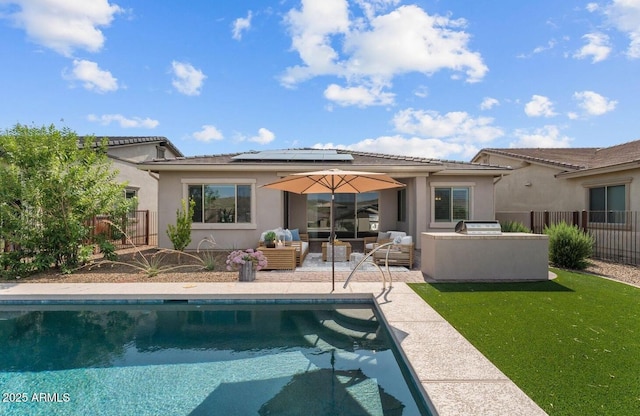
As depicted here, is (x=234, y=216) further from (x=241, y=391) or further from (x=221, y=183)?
(x=241, y=391)

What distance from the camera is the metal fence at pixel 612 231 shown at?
11.5m

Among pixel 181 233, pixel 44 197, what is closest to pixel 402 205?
pixel 181 233

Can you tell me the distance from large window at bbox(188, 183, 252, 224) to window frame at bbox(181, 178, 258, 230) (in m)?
0.10

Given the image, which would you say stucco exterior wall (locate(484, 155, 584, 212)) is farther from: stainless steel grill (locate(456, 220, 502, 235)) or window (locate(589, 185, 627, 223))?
stainless steel grill (locate(456, 220, 502, 235))

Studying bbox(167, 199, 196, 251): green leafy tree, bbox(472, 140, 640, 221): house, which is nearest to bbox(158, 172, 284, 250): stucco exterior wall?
bbox(167, 199, 196, 251): green leafy tree

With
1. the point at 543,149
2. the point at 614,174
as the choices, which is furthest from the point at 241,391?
the point at 543,149

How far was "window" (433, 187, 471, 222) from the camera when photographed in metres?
14.3

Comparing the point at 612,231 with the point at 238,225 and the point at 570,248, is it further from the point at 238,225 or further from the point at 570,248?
the point at 238,225

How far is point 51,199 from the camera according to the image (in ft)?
31.2

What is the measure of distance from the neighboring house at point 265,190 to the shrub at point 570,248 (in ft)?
12.7

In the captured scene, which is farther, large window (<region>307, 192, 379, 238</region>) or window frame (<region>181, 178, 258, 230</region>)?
large window (<region>307, 192, 379, 238</region>)

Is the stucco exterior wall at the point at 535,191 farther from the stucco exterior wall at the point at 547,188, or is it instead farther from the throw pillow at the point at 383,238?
the throw pillow at the point at 383,238

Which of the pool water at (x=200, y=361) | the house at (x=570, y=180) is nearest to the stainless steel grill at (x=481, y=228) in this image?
the pool water at (x=200, y=361)

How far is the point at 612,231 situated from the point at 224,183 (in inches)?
627
